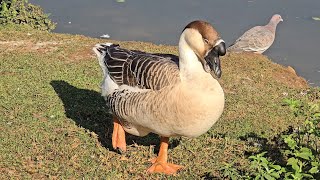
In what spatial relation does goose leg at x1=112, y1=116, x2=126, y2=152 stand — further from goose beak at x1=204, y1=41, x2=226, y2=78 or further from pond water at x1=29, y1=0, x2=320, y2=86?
pond water at x1=29, y1=0, x2=320, y2=86

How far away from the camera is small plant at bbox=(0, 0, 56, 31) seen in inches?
550

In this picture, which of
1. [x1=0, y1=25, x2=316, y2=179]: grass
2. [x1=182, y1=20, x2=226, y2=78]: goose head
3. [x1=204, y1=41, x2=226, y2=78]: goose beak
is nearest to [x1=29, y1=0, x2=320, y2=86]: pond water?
[x1=0, y1=25, x2=316, y2=179]: grass

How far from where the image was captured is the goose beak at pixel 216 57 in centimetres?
517

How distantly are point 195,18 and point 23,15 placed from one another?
5.34 metres

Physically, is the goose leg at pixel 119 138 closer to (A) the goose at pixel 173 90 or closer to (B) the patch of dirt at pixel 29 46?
(A) the goose at pixel 173 90

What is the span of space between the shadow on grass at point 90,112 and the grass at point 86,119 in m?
0.02

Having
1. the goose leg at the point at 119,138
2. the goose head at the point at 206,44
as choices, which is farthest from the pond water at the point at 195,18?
the goose head at the point at 206,44

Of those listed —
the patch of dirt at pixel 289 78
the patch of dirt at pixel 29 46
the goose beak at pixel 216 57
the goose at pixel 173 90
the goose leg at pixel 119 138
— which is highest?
the goose beak at pixel 216 57

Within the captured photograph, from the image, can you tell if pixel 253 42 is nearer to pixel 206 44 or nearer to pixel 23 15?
pixel 23 15

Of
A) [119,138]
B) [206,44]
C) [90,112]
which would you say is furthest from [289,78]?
[206,44]

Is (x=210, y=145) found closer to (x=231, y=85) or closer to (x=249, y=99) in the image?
(x=249, y=99)

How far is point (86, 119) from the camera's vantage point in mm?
8172

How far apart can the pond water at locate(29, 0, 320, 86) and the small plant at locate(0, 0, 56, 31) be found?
0.95 metres

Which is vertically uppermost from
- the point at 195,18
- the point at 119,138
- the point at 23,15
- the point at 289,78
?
A: the point at 195,18
